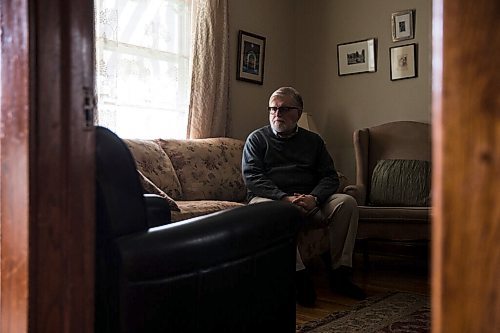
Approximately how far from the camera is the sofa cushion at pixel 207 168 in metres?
3.38

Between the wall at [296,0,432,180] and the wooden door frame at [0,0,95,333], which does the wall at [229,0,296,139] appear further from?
the wooden door frame at [0,0,95,333]

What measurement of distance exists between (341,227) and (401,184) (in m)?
1.02

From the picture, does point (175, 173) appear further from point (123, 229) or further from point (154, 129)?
point (123, 229)

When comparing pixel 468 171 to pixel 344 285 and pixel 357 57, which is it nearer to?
pixel 344 285

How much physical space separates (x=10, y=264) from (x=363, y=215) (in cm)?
267

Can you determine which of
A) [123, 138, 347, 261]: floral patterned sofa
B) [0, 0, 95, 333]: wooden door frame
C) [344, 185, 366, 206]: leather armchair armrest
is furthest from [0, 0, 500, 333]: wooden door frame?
[344, 185, 366, 206]: leather armchair armrest

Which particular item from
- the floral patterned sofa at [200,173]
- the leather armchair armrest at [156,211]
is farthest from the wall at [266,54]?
the leather armchair armrest at [156,211]

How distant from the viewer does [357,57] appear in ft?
14.8

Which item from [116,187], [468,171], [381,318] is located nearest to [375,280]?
[381,318]

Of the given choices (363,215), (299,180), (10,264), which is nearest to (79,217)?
(10,264)

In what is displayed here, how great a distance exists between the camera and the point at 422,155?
395cm

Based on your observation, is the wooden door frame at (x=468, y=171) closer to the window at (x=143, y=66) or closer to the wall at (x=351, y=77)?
the window at (x=143, y=66)

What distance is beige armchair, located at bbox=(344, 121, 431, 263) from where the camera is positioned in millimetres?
3250

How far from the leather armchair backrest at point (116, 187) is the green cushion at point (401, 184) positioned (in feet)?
9.21
